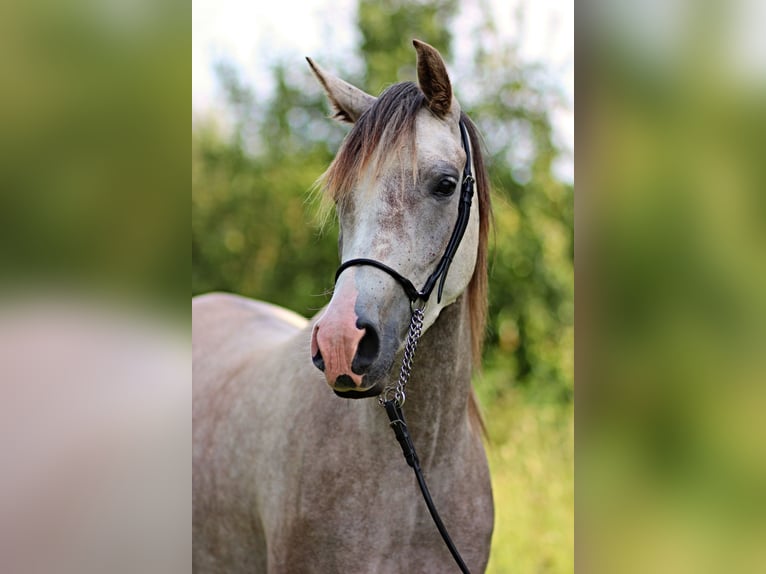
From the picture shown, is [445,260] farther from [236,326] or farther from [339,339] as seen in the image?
[236,326]

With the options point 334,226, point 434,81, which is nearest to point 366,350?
point 434,81

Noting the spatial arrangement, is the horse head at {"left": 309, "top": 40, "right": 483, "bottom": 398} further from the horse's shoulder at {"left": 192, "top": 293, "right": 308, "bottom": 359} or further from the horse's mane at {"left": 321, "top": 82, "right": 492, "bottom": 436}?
the horse's shoulder at {"left": 192, "top": 293, "right": 308, "bottom": 359}

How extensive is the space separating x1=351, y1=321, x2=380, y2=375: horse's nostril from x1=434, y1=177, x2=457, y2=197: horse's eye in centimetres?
40

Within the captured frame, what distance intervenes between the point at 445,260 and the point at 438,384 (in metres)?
0.37

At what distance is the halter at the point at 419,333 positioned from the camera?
1642 millimetres

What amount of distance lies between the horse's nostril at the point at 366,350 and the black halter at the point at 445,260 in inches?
5.9

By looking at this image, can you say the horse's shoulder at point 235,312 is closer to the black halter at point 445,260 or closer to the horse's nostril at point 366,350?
the black halter at point 445,260

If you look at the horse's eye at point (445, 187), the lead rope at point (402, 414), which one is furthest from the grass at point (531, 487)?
the horse's eye at point (445, 187)

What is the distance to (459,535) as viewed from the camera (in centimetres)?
199

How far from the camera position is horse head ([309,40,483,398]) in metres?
1.49

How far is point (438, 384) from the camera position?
1.89 metres
